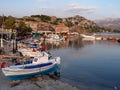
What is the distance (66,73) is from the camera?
3462cm

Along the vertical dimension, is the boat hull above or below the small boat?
below

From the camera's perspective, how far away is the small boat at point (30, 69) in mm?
27025

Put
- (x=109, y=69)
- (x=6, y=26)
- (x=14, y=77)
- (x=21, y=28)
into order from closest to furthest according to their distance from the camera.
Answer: (x=14, y=77), (x=109, y=69), (x=6, y=26), (x=21, y=28)

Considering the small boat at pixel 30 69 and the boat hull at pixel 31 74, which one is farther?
the boat hull at pixel 31 74

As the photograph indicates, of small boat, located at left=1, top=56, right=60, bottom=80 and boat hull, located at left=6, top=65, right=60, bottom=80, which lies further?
boat hull, located at left=6, top=65, right=60, bottom=80

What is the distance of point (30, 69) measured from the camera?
93.5ft

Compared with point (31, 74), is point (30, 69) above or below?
above

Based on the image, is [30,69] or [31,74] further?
[31,74]

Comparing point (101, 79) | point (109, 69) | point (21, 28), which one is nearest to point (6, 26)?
point (21, 28)

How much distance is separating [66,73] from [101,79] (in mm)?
5139

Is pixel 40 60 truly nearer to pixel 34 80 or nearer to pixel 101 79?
pixel 34 80

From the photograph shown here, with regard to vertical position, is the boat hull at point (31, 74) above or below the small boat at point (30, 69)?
below

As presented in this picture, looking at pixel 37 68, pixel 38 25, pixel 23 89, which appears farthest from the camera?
pixel 38 25

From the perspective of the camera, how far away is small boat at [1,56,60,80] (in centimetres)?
2702
